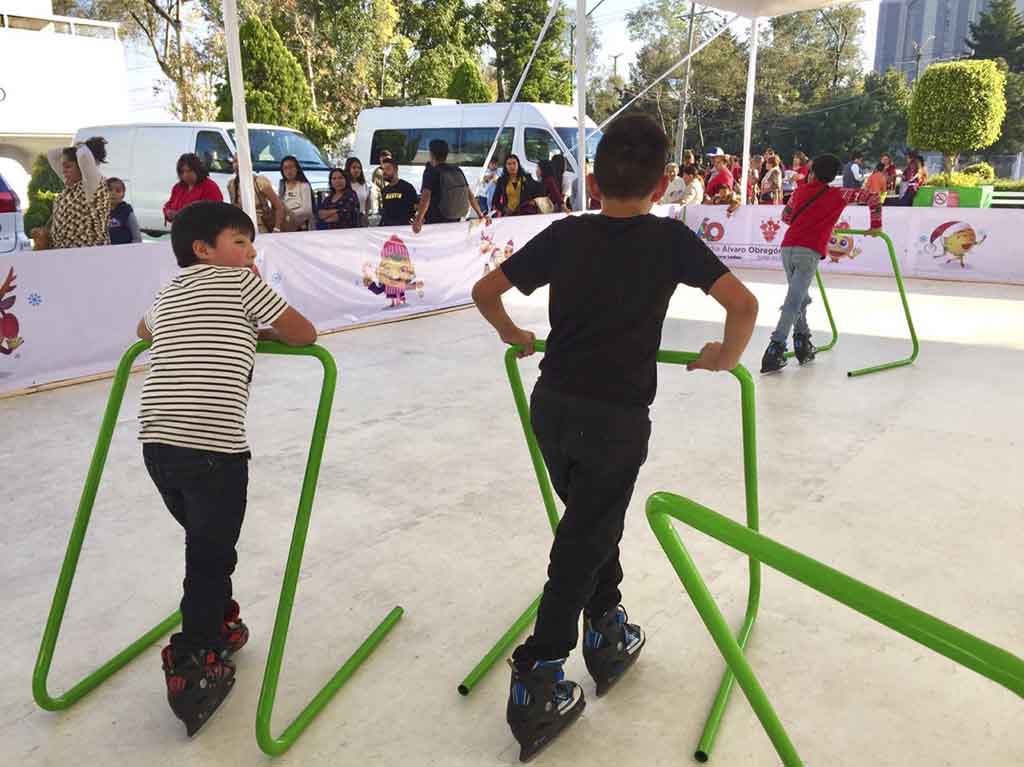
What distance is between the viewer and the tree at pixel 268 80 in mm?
21547

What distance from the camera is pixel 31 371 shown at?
18.4 feet

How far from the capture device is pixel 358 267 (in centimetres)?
769

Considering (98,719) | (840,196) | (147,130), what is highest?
(147,130)

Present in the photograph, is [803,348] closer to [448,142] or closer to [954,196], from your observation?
[954,196]

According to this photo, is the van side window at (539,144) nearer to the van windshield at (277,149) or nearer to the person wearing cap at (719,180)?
the person wearing cap at (719,180)

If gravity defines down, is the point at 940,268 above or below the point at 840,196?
below

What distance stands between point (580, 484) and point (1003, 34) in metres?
53.5

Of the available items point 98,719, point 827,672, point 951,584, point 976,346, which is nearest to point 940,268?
point 976,346

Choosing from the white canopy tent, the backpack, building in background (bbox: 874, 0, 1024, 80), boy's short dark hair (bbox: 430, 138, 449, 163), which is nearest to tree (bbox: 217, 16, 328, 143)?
the white canopy tent

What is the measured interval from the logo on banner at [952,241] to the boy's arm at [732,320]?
10.0 metres

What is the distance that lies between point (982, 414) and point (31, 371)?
20.7 ft

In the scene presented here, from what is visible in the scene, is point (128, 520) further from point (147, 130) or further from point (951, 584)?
point (147, 130)

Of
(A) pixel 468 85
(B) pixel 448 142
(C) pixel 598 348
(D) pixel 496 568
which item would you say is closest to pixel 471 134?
(B) pixel 448 142

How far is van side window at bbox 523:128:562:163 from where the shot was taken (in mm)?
14859
